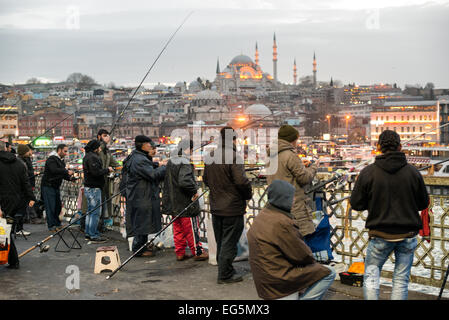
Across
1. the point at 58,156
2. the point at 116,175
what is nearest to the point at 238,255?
the point at 116,175

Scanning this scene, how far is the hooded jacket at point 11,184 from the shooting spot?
5699 millimetres

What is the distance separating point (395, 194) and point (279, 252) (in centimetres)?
80

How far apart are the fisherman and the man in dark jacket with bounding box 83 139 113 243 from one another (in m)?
0.38

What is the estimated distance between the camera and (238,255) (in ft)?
17.1

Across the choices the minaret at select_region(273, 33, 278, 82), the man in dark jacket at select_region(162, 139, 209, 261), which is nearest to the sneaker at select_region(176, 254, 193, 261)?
the man in dark jacket at select_region(162, 139, 209, 261)

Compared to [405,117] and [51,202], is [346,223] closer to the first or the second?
[51,202]

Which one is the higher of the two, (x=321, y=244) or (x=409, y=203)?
(x=409, y=203)

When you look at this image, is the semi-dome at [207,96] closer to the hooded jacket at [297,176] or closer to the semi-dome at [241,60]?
the semi-dome at [241,60]

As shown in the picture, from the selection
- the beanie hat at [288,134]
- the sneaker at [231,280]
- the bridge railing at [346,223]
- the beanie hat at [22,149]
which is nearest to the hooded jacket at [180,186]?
the bridge railing at [346,223]

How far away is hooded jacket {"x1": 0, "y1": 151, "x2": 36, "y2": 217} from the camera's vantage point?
570 centimetres
